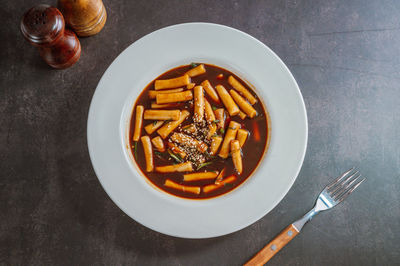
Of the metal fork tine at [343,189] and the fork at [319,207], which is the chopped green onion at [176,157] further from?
the metal fork tine at [343,189]

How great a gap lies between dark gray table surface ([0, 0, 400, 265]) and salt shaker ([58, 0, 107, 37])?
113mm

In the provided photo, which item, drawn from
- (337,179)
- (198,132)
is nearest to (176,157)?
(198,132)

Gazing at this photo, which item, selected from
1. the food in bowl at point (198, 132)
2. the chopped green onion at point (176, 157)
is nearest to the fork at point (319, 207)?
the food in bowl at point (198, 132)

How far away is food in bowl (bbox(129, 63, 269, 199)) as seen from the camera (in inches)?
92.7

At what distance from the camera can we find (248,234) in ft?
8.31

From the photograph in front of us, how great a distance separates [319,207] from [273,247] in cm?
46

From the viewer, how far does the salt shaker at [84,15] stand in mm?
2342

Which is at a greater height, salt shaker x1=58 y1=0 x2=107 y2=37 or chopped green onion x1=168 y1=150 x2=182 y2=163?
salt shaker x1=58 y1=0 x2=107 y2=37

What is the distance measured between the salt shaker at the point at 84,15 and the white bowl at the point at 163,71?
43 cm

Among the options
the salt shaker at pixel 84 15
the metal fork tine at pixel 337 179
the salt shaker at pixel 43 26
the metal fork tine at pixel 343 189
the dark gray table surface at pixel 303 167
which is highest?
the salt shaker at pixel 43 26

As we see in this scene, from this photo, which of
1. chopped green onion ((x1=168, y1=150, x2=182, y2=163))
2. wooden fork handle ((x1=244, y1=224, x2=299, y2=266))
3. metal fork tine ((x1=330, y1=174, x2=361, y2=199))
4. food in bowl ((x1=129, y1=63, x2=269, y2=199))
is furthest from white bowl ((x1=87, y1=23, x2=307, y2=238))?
metal fork tine ((x1=330, y1=174, x2=361, y2=199))

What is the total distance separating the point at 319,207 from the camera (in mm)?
2520

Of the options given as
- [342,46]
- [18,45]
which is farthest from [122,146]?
[342,46]

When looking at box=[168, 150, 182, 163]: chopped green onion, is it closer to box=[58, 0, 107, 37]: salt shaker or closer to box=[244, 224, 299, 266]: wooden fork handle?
box=[244, 224, 299, 266]: wooden fork handle
